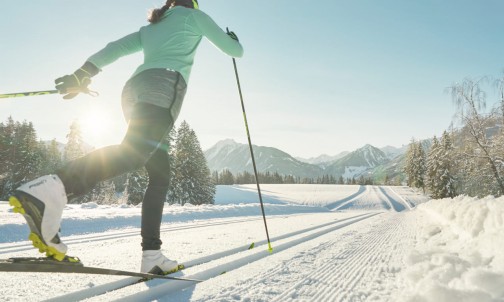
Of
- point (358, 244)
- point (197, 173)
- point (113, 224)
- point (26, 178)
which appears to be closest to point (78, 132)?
point (26, 178)

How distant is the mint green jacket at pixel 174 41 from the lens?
2.45 meters

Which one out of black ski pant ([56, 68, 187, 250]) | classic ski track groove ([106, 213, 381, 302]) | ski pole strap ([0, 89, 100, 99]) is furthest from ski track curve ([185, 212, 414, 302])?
ski pole strap ([0, 89, 100, 99])

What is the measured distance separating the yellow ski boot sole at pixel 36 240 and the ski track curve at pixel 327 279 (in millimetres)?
664

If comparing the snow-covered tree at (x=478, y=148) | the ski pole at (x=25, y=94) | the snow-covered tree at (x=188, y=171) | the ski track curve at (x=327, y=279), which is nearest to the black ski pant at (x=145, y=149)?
the ski pole at (x=25, y=94)

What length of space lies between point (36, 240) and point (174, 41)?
1.63m

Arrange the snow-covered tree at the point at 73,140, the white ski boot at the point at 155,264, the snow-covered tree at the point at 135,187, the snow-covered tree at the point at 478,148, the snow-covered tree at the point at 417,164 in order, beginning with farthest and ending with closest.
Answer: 1. the snow-covered tree at the point at 417,164
2. the snow-covered tree at the point at 73,140
3. the snow-covered tree at the point at 135,187
4. the snow-covered tree at the point at 478,148
5. the white ski boot at the point at 155,264

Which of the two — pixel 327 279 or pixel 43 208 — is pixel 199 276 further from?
pixel 43 208

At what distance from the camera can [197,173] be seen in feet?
121

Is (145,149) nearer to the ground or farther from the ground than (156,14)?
nearer to the ground

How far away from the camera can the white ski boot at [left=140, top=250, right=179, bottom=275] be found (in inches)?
91.4

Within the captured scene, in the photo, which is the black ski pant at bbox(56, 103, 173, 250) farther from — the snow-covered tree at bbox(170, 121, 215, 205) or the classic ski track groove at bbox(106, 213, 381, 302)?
the snow-covered tree at bbox(170, 121, 215, 205)

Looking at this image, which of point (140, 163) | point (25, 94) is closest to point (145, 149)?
point (140, 163)

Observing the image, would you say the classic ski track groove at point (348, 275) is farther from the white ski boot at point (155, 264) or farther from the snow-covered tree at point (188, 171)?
the snow-covered tree at point (188, 171)

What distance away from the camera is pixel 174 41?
249cm
